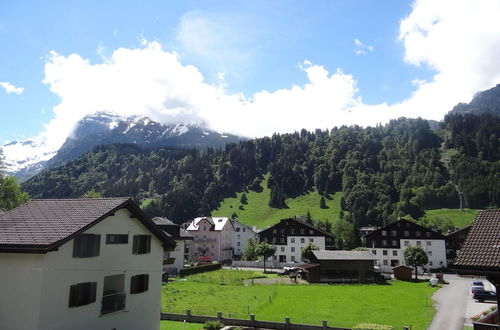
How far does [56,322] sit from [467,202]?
641ft

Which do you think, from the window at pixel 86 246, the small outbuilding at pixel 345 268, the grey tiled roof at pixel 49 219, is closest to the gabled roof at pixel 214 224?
the small outbuilding at pixel 345 268

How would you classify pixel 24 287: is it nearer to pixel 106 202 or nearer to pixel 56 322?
pixel 56 322

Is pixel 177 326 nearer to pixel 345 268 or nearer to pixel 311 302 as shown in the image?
pixel 311 302

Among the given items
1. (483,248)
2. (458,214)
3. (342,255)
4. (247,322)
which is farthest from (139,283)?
(458,214)

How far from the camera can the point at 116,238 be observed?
81.1 feet

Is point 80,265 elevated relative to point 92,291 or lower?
elevated

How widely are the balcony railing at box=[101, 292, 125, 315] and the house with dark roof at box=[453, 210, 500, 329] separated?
19505 mm

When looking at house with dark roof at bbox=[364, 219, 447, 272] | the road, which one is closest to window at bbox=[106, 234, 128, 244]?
the road

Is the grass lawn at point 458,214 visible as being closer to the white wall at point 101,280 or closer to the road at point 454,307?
the road at point 454,307

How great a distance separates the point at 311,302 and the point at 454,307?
15935 mm

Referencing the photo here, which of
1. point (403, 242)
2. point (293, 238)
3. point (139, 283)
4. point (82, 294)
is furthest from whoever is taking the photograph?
point (293, 238)

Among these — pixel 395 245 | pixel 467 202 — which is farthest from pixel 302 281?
pixel 467 202

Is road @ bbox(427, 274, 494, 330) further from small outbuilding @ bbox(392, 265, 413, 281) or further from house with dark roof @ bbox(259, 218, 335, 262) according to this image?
house with dark roof @ bbox(259, 218, 335, 262)

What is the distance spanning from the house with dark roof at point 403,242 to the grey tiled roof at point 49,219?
3252 inches
